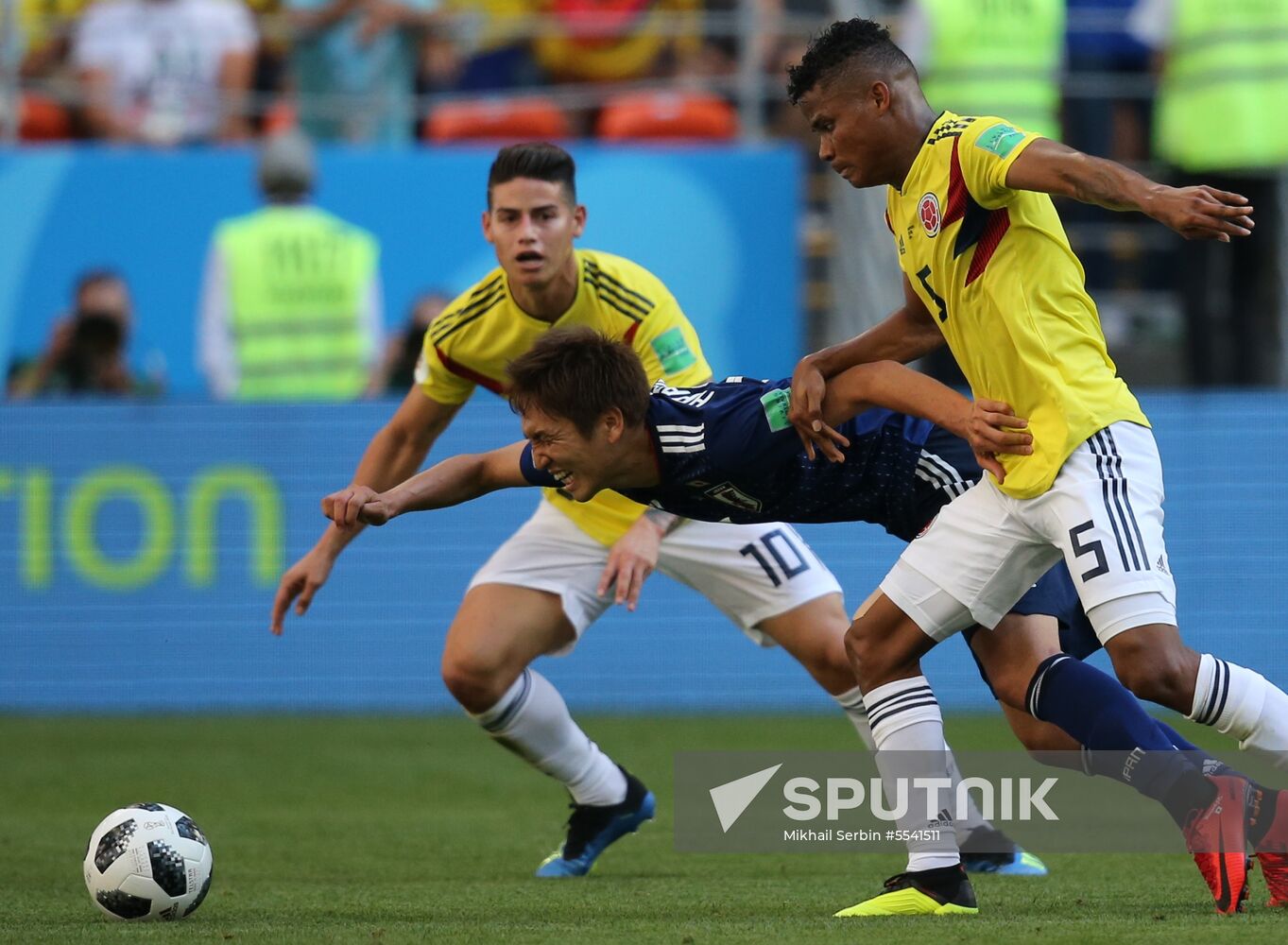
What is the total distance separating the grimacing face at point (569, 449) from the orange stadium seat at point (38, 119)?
7516mm

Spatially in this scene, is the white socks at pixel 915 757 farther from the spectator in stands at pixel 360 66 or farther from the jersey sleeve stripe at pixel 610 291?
the spectator in stands at pixel 360 66

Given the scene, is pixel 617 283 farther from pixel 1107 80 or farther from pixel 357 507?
pixel 1107 80

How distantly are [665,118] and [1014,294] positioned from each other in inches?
268

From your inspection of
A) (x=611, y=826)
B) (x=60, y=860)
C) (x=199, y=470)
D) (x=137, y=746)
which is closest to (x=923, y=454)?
(x=611, y=826)

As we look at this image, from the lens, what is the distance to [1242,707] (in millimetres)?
4898

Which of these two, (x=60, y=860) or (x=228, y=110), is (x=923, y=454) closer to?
(x=60, y=860)

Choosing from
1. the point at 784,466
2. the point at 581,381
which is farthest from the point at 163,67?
the point at 784,466

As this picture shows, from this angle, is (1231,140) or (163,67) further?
(163,67)

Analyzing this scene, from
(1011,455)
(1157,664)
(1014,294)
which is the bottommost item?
(1157,664)

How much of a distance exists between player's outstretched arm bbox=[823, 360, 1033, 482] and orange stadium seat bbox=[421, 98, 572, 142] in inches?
260

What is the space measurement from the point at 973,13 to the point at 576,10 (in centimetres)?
254

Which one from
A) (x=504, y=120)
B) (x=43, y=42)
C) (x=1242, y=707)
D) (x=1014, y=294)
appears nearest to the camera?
(x=1242, y=707)

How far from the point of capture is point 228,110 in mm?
11766

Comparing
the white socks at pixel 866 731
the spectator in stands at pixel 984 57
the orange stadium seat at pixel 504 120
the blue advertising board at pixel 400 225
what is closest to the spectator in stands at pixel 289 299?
the blue advertising board at pixel 400 225
